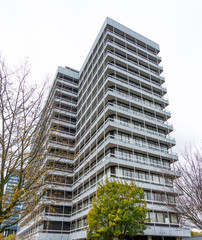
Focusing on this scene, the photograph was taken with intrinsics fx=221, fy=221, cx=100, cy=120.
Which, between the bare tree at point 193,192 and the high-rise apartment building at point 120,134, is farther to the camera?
the high-rise apartment building at point 120,134

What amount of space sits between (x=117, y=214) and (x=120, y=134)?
53.5 feet

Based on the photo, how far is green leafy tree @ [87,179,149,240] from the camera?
22031mm

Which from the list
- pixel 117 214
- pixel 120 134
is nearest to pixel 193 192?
pixel 117 214

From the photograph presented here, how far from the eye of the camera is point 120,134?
36750 mm

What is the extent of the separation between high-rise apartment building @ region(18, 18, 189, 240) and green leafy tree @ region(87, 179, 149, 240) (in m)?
6.81

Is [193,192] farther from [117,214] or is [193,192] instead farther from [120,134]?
[120,134]

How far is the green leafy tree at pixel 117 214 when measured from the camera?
22031mm

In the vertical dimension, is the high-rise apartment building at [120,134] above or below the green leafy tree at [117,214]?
above

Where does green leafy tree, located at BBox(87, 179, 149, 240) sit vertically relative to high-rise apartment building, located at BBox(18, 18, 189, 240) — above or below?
below

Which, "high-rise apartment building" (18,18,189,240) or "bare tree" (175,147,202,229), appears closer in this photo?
"bare tree" (175,147,202,229)

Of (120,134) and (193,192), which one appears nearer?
(193,192)

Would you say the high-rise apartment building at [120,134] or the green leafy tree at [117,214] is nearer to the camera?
the green leafy tree at [117,214]

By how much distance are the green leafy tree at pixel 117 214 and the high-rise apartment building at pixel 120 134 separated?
6807 mm

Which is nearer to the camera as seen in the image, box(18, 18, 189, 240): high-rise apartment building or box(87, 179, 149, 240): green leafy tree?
box(87, 179, 149, 240): green leafy tree
